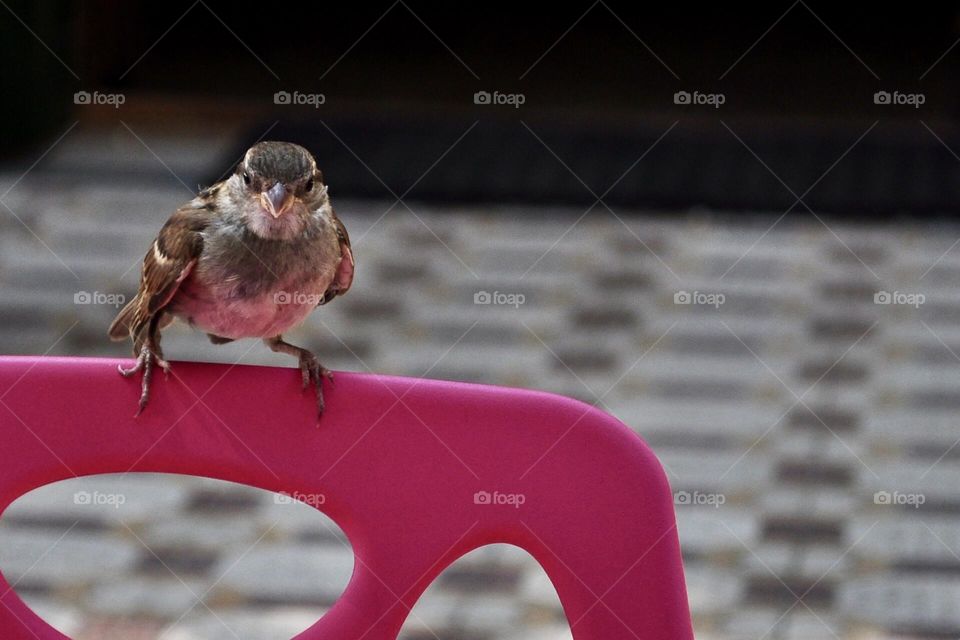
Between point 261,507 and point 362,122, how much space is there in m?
2.95

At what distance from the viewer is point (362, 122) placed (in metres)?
5.15

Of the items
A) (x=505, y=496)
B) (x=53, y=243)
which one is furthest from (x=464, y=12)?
(x=505, y=496)

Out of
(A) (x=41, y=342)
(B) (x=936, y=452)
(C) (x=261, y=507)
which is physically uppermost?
(A) (x=41, y=342)

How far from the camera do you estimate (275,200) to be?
137 cm

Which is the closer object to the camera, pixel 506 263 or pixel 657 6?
pixel 506 263

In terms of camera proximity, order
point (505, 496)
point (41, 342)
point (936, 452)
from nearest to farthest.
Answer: point (505, 496), point (936, 452), point (41, 342)

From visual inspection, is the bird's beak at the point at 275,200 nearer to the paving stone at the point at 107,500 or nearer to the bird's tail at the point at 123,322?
the bird's tail at the point at 123,322

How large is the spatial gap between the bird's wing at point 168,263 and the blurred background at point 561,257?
2.81 ft

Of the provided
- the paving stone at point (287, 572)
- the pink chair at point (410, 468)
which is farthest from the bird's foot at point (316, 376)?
the paving stone at point (287, 572)

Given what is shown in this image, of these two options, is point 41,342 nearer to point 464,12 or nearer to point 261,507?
point 261,507

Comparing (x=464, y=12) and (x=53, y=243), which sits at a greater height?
(x=464, y=12)

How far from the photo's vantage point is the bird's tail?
57.5 inches

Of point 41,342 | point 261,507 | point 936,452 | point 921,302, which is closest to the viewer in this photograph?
point 261,507

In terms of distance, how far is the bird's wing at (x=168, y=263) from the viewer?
137cm
